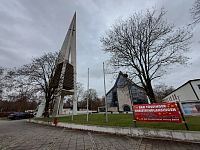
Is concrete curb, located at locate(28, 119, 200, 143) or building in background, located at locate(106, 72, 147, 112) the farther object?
building in background, located at locate(106, 72, 147, 112)

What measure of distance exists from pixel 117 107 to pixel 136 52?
42629 mm

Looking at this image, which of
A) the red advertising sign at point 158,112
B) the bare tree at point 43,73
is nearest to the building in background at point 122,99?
the bare tree at point 43,73

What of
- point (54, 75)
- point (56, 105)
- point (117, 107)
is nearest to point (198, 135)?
point (54, 75)

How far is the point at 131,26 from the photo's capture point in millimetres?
18219

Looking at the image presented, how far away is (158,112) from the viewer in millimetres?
8805

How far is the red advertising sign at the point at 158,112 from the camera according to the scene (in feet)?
27.2

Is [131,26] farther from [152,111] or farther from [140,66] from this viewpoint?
[152,111]

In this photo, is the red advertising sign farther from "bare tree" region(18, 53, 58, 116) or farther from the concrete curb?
"bare tree" region(18, 53, 58, 116)

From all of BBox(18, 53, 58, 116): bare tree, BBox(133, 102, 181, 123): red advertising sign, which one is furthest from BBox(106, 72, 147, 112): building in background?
BBox(133, 102, 181, 123): red advertising sign

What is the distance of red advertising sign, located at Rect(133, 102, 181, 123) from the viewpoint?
830 centimetres

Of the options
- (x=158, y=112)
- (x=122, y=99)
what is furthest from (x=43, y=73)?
(x=122, y=99)

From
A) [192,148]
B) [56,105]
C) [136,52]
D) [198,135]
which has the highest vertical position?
[136,52]

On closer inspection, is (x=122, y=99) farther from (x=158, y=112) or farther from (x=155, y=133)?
(x=155, y=133)

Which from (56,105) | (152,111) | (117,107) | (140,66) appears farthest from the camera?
(117,107)
